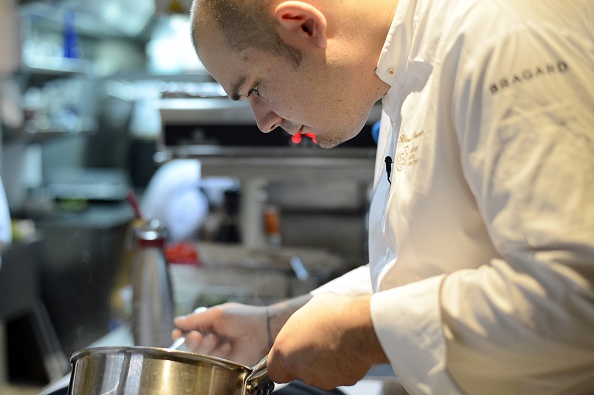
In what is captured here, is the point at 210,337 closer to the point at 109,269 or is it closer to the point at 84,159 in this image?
the point at 109,269

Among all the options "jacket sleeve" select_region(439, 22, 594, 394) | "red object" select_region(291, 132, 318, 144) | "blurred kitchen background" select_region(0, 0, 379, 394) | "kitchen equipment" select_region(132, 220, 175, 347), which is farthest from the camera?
"blurred kitchen background" select_region(0, 0, 379, 394)

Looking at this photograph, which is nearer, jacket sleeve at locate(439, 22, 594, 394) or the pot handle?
jacket sleeve at locate(439, 22, 594, 394)

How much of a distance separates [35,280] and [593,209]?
3.73 meters

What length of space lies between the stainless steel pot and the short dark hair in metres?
0.38

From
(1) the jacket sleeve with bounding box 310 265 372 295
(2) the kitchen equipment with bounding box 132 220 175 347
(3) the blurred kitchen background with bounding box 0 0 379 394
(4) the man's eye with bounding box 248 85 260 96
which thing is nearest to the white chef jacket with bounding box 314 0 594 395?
(4) the man's eye with bounding box 248 85 260 96

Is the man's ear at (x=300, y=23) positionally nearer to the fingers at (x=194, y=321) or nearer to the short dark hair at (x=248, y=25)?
the short dark hair at (x=248, y=25)

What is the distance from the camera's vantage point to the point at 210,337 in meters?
1.11

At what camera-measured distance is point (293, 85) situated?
2.82 ft

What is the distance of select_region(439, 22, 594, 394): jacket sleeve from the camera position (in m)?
0.61

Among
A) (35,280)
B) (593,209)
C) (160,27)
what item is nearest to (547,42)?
(593,209)

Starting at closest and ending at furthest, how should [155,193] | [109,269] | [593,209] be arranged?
1. [593,209]
2. [155,193]
3. [109,269]

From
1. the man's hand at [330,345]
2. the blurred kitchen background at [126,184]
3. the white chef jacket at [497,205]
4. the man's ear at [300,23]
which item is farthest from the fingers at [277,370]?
the blurred kitchen background at [126,184]

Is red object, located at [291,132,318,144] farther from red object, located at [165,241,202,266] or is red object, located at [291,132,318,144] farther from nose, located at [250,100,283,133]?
red object, located at [165,241,202,266]

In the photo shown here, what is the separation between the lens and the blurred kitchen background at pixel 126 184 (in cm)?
209
